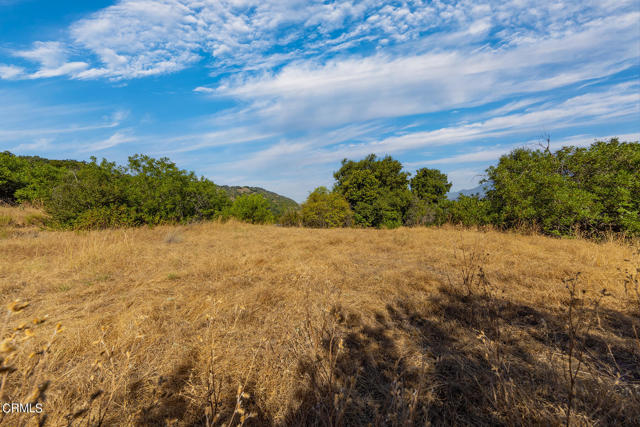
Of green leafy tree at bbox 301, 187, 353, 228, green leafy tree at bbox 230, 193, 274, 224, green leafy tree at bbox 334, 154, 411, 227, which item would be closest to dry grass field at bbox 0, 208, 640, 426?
green leafy tree at bbox 230, 193, 274, 224

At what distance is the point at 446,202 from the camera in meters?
12.2

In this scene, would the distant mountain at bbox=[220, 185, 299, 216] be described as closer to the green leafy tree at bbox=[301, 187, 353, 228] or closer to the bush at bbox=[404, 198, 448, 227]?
the green leafy tree at bbox=[301, 187, 353, 228]

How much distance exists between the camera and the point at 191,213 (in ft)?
36.2

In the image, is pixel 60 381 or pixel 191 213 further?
pixel 191 213

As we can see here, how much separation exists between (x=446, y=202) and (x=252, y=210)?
406 inches

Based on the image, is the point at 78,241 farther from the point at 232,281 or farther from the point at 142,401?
the point at 142,401

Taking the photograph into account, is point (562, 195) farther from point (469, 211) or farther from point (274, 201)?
point (274, 201)

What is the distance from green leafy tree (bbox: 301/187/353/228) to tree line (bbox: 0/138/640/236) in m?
0.06

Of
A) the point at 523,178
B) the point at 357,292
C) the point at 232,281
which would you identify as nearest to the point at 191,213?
the point at 232,281

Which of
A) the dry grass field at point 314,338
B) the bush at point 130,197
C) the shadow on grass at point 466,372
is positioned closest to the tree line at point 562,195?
the dry grass field at point 314,338

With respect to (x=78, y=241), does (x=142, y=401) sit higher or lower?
lower

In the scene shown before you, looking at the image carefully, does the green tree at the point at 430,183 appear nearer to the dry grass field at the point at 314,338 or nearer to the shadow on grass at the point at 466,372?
the dry grass field at the point at 314,338

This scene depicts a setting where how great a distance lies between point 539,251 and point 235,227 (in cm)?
987

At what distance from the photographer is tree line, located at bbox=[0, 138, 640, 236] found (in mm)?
7086
